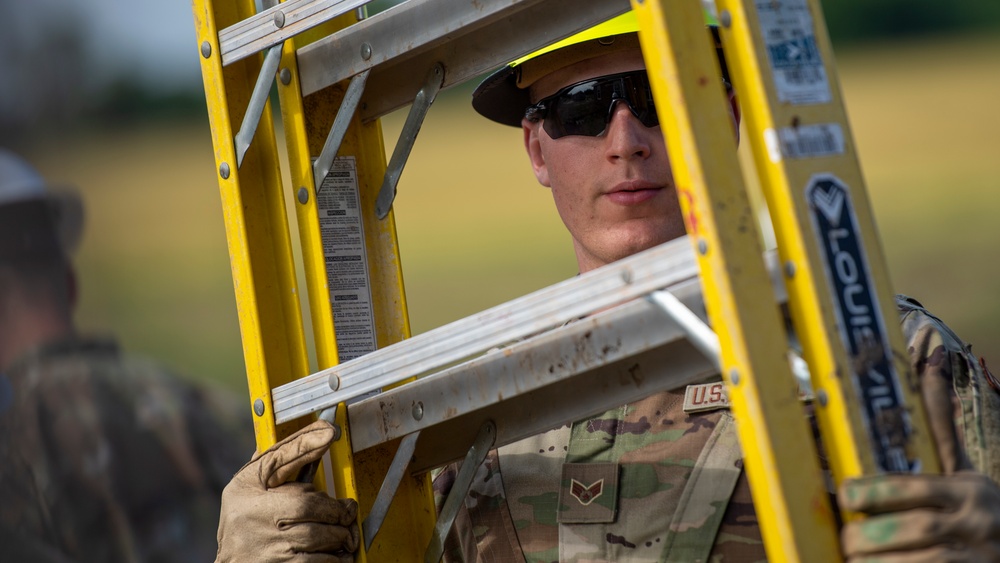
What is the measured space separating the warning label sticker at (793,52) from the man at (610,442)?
2.28ft

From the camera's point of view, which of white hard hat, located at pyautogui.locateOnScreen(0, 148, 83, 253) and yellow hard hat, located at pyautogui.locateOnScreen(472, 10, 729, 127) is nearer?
yellow hard hat, located at pyautogui.locateOnScreen(472, 10, 729, 127)

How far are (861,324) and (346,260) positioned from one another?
3.29 feet

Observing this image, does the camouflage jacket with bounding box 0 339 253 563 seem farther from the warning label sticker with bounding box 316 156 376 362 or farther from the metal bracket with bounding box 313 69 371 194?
the metal bracket with bounding box 313 69 371 194

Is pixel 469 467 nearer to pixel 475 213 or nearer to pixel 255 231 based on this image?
pixel 255 231

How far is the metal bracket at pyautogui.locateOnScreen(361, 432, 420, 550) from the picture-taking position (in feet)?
6.37

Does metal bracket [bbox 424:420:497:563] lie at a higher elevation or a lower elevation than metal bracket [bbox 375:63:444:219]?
lower

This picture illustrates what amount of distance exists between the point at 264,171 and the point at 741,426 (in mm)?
1075

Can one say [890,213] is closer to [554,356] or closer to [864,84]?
[864,84]

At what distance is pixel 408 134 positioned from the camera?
2078 mm

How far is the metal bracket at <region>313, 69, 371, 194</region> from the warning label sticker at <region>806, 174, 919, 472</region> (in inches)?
34.8

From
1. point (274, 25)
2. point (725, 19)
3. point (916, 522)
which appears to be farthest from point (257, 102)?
point (916, 522)

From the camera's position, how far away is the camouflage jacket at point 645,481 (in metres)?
1.96

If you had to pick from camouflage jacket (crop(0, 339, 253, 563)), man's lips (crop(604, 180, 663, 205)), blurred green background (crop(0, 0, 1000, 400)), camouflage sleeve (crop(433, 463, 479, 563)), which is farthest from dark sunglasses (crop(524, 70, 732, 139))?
blurred green background (crop(0, 0, 1000, 400))

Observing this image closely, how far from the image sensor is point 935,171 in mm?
6059
